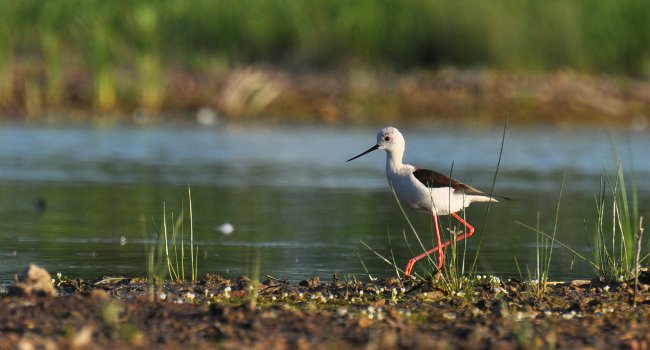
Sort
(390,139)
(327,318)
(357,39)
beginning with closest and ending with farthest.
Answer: (327,318) < (390,139) < (357,39)

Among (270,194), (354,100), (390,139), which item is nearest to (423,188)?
(390,139)

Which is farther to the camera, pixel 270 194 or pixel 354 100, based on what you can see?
pixel 354 100

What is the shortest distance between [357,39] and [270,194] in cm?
1374

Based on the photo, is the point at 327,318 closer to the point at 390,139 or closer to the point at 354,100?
the point at 390,139

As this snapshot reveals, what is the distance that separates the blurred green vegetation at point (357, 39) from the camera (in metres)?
28.8

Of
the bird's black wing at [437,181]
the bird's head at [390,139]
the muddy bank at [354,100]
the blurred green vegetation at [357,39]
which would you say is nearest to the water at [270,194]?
the bird's black wing at [437,181]

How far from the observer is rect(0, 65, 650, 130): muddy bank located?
27.9 metres

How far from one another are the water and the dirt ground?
625 mm

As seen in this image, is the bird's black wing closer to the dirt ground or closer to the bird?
the bird

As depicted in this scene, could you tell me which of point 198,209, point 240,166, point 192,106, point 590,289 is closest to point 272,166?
point 240,166

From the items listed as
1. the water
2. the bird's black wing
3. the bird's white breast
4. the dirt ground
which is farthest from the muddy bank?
the dirt ground

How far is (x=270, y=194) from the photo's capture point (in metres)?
16.4

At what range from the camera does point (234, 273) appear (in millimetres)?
10070

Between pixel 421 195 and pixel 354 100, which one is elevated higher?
pixel 354 100
